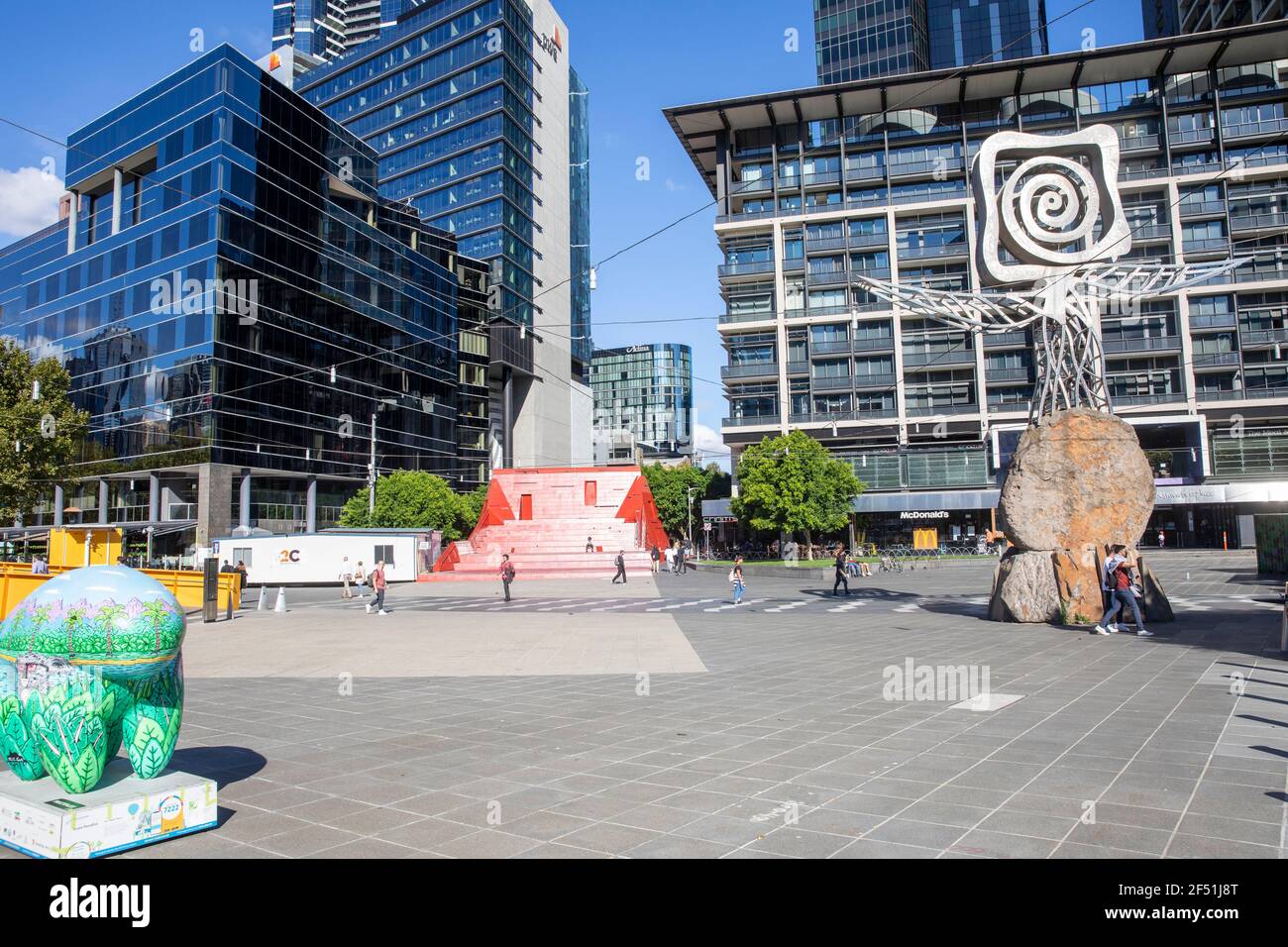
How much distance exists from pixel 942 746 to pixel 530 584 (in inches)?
1120

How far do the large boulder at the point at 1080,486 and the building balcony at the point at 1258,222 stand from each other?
5789 cm

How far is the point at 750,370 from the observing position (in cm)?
6719

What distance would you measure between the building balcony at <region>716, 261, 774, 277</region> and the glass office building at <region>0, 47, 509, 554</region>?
1052 inches


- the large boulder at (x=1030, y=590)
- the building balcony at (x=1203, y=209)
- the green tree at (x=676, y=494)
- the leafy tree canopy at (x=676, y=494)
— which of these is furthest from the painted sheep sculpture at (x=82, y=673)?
the leafy tree canopy at (x=676, y=494)

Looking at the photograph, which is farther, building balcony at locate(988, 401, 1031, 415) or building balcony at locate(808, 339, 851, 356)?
building balcony at locate(808, 339, 851, 356)

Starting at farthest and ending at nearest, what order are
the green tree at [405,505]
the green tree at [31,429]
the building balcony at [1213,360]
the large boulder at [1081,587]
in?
the building balcony at [1213,360] → the green tree at [405,505] → the green tree at [31,429] → the large boulder at [1081,587]

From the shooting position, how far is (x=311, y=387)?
5453 centimetres

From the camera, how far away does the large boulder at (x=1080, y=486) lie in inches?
649

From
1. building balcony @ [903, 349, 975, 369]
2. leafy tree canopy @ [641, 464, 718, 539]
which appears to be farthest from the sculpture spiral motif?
leafy tree canopy @ [641, 464, 718, 539]

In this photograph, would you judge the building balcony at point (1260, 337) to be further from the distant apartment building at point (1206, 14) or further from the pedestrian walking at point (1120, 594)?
the pedestrian walking at point (1120, 594)

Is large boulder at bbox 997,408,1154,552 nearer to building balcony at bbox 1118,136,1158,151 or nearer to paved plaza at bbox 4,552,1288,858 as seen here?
paved plaza at bbox 4,552,1288,858

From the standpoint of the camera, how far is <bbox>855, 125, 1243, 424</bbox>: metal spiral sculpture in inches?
766

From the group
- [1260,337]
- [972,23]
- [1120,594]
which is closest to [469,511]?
[1120,594]

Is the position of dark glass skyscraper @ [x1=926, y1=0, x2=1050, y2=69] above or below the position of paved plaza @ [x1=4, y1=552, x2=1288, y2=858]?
above
